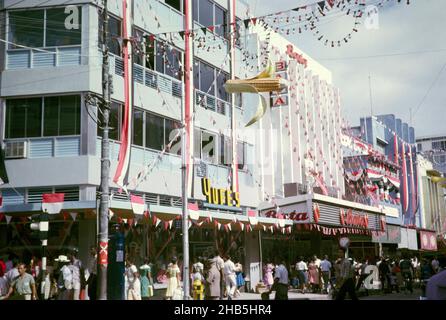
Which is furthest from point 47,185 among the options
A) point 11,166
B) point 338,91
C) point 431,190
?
point 431,190

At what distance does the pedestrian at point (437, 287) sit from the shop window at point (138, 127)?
15794mm

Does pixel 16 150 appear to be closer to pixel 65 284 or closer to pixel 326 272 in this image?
pixel 65 284

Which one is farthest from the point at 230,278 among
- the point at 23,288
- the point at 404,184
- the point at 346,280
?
the point at 404,184

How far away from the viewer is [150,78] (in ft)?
74.0

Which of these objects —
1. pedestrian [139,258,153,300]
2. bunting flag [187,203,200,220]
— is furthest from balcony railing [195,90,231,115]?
pedestrian [139,258,153,300]

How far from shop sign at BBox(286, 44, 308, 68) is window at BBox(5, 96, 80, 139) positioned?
14353 millimetres

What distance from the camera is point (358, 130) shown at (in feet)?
146

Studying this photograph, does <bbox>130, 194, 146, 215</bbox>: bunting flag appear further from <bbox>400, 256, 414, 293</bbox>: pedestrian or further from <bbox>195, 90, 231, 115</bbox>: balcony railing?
<bbox>400, 256, 414, 293</bbox>: pedestrian

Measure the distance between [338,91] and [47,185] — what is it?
77.2ft

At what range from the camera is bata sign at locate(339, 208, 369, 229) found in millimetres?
30805

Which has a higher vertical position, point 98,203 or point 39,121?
point 39,121

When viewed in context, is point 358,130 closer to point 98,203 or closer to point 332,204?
point 332,204

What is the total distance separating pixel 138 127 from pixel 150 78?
222cm
